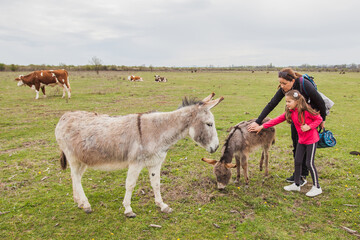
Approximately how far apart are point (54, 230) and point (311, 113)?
19.1 feet

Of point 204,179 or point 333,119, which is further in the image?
point 333,119

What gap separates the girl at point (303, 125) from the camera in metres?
4.76

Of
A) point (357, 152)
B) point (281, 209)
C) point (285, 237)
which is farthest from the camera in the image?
point (357, 152)

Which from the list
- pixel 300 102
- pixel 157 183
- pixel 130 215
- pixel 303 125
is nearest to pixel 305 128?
pixel 303 125

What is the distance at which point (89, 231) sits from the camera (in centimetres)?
437

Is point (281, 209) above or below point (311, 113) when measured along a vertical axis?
below

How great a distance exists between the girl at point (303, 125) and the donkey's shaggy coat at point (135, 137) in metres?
1.75

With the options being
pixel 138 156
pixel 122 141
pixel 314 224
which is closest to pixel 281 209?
pixel 314 224

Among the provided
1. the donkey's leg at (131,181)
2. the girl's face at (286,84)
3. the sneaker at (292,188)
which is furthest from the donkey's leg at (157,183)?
the girl's face at (286,84)

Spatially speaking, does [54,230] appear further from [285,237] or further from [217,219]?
[285,237]

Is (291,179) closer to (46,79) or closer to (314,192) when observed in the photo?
(314,192)

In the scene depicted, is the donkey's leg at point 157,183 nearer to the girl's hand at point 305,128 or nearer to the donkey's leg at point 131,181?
the donkey's leg at point 131,181

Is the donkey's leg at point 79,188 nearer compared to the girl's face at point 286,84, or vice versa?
the donkey's leg at point 79,188

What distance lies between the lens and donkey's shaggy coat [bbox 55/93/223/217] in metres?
4.37
